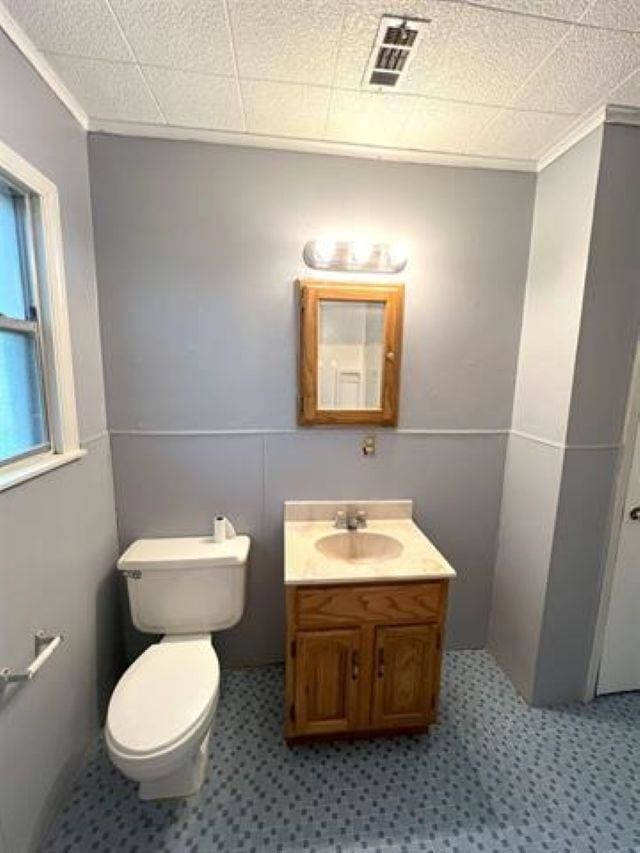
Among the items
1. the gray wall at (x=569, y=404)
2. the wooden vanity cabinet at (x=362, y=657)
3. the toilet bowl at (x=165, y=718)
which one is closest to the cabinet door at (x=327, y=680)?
the wooden vanity cabinet at (x=362, y=657)

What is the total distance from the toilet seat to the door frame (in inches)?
66.5

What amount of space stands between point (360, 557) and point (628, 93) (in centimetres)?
201

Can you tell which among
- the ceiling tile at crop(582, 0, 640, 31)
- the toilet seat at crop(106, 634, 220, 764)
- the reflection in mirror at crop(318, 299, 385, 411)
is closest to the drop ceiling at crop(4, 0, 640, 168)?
the ceiling tile at crop(582, 0, 640, 31)

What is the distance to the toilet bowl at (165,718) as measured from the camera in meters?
1.16

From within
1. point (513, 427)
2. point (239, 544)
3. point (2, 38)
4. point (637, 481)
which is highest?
point (2, 38)

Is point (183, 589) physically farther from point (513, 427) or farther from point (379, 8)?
point (379, 8)

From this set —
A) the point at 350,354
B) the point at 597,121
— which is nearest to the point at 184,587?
the point at 350,354

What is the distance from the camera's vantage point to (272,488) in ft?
6.14

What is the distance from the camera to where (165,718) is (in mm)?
1251

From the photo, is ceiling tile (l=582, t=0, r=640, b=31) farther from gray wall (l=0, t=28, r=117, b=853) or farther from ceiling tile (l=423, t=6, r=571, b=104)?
gray wall (l=0, t=28, r=117, b=853)

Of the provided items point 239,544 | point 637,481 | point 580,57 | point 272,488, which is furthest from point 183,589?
point 580,57

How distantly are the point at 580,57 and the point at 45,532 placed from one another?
221 cm

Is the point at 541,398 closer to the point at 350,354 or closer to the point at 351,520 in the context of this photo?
the point at 350,354

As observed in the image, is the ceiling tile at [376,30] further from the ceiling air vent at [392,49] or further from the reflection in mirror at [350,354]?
the reflection in mirror at [350,354]
